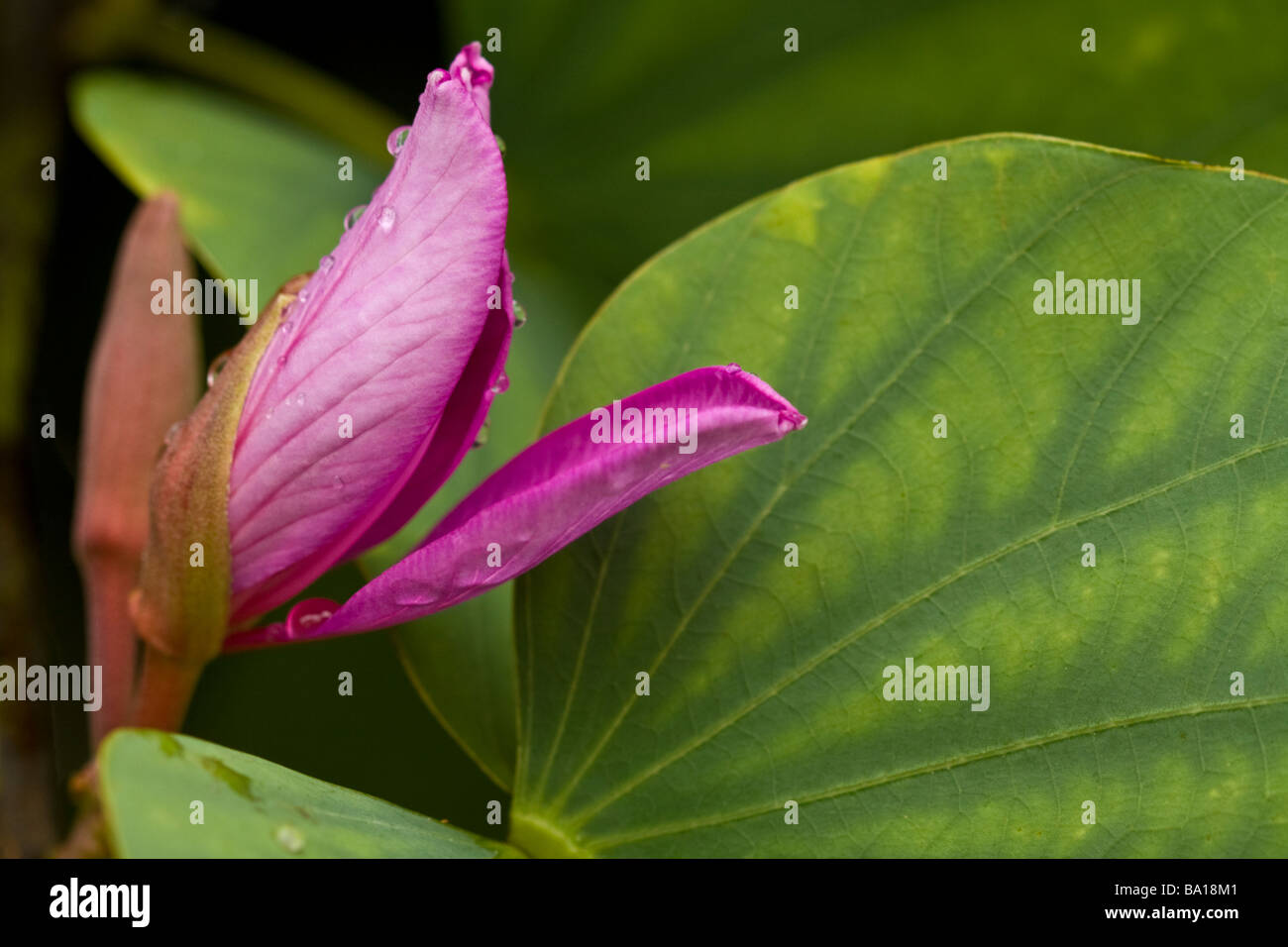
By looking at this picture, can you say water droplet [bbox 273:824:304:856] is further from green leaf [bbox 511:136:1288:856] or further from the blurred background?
the blurred background

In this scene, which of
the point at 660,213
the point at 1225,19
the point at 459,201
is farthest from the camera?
the point at 660,213

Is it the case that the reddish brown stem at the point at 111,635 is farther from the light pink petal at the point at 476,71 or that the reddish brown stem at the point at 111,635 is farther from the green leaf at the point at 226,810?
the light pink petal at the point at 476,71

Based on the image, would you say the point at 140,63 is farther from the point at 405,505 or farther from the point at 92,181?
the point at 405,505

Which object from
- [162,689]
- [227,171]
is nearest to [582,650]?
[162,689]

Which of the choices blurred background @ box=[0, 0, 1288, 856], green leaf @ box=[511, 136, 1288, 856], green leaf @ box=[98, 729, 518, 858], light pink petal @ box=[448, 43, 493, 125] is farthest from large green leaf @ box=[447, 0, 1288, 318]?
green leaf @ box=[98, 729, 518, 858]

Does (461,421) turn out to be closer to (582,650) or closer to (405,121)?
(582,650)

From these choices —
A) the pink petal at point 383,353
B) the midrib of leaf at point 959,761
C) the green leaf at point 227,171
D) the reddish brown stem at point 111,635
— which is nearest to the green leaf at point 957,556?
the midrib of leaf at point 959,761

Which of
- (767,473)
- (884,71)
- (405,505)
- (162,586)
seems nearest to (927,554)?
(767,473)
